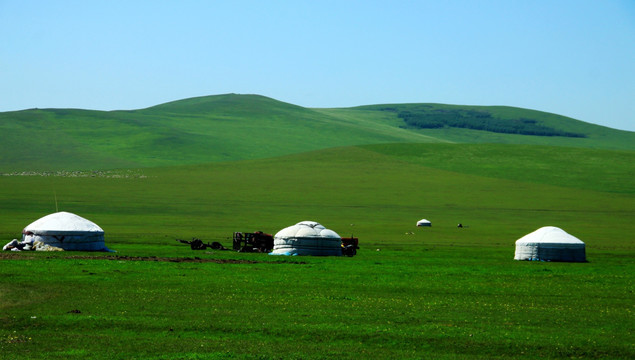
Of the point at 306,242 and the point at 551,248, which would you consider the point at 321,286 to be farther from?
the point at 551,248

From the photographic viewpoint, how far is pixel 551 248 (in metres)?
41.8

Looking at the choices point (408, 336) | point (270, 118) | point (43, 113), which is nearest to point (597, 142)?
point (270, 118)

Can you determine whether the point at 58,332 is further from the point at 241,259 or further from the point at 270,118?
the point at 270,118

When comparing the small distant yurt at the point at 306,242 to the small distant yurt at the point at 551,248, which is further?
the small distant yurt at the point at 306,242

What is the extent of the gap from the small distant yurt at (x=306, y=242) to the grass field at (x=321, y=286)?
5.41ft

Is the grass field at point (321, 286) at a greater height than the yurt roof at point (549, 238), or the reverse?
the yurt roof at point (549, 238)

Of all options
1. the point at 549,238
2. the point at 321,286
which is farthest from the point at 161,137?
the point at 321,286

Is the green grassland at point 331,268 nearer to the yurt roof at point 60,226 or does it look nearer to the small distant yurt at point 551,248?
the small distant yurt at point 551,248

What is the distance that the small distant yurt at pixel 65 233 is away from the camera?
39.8m

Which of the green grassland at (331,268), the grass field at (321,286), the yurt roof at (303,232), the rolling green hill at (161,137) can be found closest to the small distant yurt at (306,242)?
the yurt roof at (303,232)

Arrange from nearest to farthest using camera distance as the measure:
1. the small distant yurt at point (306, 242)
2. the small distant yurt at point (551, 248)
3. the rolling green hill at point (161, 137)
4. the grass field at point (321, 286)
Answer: the grass field at point (321, 286) < the small distant yurt at point (551, 248) < the small distant yurt at point (306, 242) < the rolling green hill at point (161, 137)

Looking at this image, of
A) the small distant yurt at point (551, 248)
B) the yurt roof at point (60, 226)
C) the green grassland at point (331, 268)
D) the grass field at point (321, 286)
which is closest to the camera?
the grass field at point (321, 286)

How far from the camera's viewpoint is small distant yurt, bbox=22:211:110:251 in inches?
1565

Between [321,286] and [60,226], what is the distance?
17.2m
